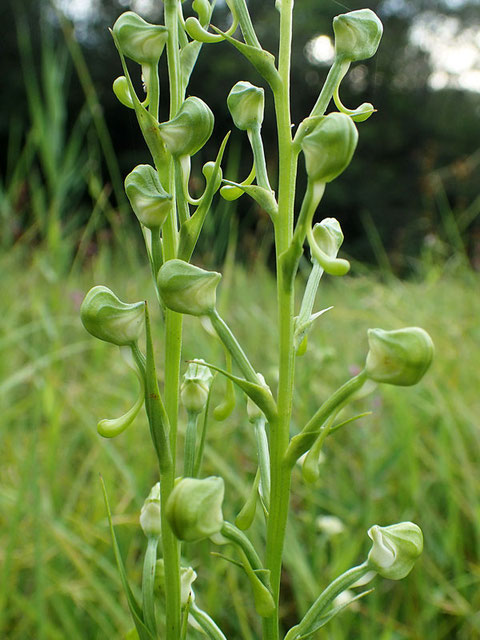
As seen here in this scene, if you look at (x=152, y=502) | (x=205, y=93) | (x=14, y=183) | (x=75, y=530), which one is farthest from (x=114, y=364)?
(x=205, y=93)

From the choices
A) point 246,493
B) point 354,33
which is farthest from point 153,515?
point 246,493

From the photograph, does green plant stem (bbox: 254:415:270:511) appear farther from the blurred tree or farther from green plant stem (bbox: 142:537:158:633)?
the blurred tree

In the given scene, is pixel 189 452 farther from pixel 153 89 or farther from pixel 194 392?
pixel 153 89

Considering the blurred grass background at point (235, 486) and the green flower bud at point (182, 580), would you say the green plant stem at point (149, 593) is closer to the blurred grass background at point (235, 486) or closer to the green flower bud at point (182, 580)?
the green flower bud at point (182, 580)

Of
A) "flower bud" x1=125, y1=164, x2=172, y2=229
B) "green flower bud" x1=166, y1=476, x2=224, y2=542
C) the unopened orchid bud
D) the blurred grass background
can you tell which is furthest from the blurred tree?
"green flower bud" x1=166, y1=476, x2=224, y2=542

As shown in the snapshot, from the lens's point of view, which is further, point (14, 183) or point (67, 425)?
point (14, 183)

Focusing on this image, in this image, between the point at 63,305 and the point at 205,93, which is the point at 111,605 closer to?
the point at 63,305
